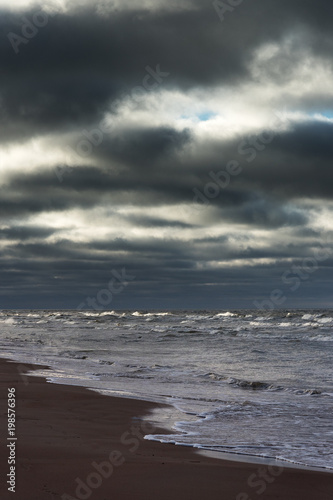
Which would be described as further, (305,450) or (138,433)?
(138,433)

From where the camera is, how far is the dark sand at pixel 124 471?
4.36 m

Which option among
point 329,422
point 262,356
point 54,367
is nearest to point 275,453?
point 329,422

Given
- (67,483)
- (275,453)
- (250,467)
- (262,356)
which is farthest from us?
(262,356)

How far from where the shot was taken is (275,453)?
241 inches

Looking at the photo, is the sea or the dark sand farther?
the sea

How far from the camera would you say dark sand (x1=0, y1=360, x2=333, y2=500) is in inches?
172

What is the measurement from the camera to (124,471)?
4930 mm

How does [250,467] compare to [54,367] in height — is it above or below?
below

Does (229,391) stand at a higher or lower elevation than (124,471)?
higher

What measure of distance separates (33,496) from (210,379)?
962 cm

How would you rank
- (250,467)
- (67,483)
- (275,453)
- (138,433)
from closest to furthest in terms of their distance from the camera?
(67,483) → (250,467) → (275,453) → (138,433)

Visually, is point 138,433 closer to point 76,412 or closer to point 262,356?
point 76,412

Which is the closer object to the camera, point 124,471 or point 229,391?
point 124,471

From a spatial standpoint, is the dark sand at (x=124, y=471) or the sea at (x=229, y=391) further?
the sea at (x=229, y=391)
